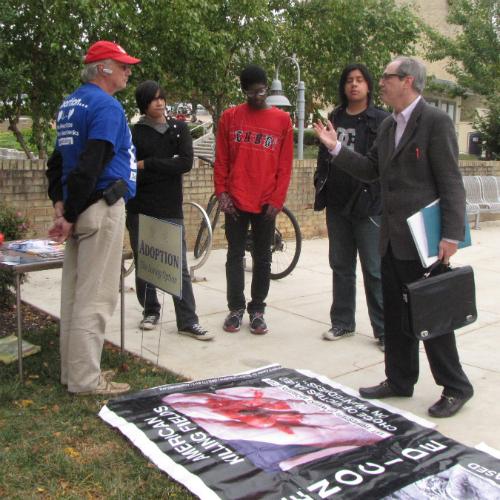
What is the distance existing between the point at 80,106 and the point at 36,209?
4.07 meters

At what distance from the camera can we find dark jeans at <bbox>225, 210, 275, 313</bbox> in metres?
5.05

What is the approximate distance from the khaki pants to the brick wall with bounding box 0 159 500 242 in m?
3.35

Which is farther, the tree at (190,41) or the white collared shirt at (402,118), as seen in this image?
the tree at (190,41)

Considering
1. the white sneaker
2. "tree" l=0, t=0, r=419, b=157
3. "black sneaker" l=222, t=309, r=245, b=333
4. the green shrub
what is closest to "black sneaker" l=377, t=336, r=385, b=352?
"black sneaker" l=222, t=309, r=245, b=333

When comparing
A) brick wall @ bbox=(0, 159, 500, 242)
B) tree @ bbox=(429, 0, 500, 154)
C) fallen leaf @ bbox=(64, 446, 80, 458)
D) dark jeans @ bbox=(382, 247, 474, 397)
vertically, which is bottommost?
fallen leaf @ bbox=(64, 446, 80, 458)

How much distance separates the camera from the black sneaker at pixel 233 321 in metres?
5.20

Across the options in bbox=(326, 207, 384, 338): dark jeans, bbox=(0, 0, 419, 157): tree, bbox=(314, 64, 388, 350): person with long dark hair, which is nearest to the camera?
bbox=(314, 64, 388, 350): person with long dark hair

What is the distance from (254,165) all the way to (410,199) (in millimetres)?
1619

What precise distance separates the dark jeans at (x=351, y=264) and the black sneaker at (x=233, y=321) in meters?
0.72

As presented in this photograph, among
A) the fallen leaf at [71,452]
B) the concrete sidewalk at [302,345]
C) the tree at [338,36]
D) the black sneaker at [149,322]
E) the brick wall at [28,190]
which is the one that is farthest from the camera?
the tree at [338,36]

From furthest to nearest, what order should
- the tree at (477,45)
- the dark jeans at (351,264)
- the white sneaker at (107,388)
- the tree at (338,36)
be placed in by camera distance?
the tree at (477,45)
the tree at (338,36)
the dark jeans at (351,264)
the white sneaker at (107,388)

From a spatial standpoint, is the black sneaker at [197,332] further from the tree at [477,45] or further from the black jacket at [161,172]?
the tree at [477,45]

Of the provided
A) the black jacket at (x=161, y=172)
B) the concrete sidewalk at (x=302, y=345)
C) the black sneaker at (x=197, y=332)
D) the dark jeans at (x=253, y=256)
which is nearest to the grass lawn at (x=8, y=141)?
the concrete sidewalk at (x=302, y=345)

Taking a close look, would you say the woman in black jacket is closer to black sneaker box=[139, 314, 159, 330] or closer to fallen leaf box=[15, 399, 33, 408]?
black sneaker box=[139, 314, 159, 330]
